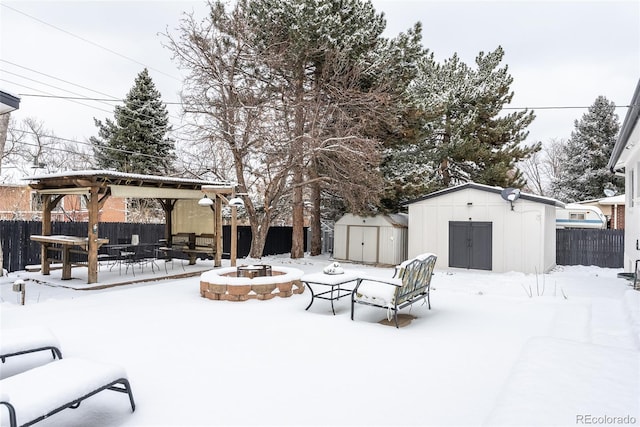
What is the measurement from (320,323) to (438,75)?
1469 centimetres

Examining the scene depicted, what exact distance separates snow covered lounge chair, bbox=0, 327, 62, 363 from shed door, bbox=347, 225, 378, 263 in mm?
11158

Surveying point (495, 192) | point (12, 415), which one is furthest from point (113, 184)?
point (495, 192)

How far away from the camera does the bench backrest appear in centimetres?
555

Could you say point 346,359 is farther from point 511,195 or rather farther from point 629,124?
point 511,195

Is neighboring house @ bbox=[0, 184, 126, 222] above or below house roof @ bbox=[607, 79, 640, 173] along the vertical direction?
below

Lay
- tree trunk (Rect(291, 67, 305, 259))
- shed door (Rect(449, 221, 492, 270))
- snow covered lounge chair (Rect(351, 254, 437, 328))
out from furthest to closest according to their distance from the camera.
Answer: tree trunk (Rect(291, 67, 305, 259)) < shed door (Rect(449, 221, 492, 270)) < snow covered lounge chair (Rect(351, 254, 437, 328))

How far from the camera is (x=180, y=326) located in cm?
545

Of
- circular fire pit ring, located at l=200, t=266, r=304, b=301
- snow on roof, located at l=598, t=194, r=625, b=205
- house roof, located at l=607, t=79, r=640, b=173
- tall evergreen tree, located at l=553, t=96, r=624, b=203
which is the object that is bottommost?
circular fire pit ring, located at l=200, t=266, r=304, b=301

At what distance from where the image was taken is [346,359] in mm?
4164

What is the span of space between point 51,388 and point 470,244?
1150 centimetres

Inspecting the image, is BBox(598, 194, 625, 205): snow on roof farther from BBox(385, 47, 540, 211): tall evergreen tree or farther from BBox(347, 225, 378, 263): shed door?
BBox(347, 225, 378, 263): shed door

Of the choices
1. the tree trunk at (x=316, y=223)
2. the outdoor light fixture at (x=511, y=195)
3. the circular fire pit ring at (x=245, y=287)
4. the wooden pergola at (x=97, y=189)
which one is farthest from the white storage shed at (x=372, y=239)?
the circular fire pit ring at (x=245, y=287)

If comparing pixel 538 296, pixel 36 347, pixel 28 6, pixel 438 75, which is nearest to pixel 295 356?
pixel 36 347

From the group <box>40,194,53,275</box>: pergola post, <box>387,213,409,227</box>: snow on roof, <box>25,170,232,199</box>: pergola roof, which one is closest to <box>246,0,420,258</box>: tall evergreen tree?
<box>387,213,409,227</box>: snow on roof
